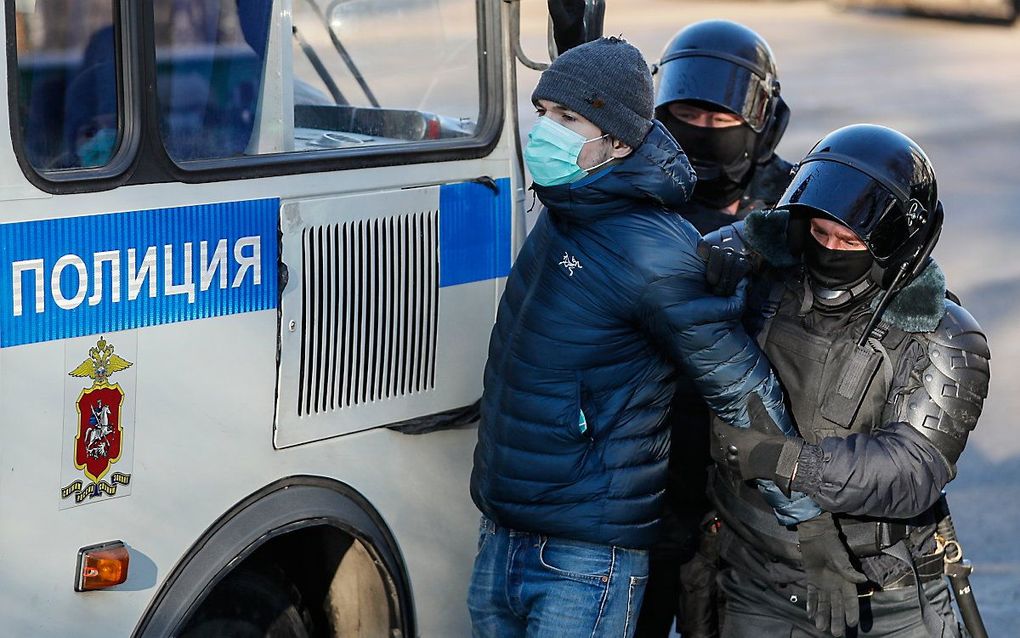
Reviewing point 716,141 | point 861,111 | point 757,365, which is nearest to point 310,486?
point 757,365

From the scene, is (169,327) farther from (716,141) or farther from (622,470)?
(716,141)

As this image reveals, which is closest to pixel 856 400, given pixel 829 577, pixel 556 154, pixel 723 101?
pixel 829 577

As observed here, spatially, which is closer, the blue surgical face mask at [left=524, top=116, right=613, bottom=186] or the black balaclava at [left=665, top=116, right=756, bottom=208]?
the blue surgical face mask at [left=524, top=116, right=613, bottom=186]

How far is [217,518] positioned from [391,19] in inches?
58.3

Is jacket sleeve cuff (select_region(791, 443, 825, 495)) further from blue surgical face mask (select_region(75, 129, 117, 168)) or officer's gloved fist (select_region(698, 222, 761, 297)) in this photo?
blue surgical face mask (select_region(75, 129, 117, 168))

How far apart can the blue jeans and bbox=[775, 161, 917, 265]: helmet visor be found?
2.98 feet

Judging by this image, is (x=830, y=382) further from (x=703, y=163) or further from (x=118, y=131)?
(x=118, y=131)

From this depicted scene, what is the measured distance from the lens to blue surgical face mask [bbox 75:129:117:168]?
3021 millimetres

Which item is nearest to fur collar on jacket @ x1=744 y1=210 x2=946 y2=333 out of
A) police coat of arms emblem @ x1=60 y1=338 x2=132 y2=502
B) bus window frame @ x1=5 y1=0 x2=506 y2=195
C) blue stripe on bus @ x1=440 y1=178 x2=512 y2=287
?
blue stripe on bus @ x1=440 y1=178 x2=512 y2=287

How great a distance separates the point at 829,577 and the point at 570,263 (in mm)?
985

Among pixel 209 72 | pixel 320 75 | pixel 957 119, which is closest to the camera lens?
pixel 209 72

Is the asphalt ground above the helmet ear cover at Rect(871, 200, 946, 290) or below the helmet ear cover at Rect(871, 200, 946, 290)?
below

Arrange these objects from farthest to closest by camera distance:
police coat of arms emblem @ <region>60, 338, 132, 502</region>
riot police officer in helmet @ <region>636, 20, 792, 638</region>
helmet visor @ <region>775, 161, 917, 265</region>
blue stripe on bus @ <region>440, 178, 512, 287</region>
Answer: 1. riot police officer in helmet @ <region>636, 20, 792, 638</region>
2. blue stripe on bus @ <region>440, 178, 512, 287</region>
3. helmet visor @ <region>775, 161, 917, 265</region>
4. police coat of arms emblem @ <region>60, 338, 132, 502</region>

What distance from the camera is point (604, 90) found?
3.03 m
